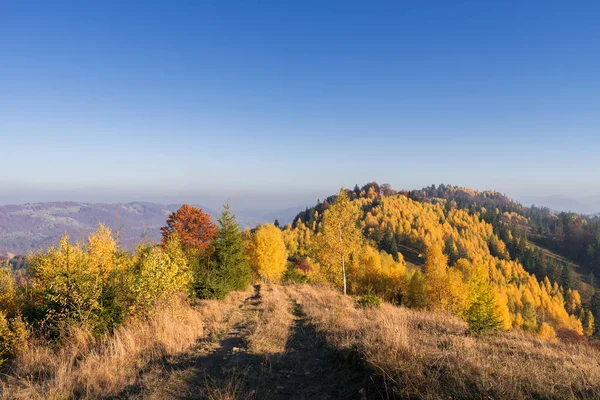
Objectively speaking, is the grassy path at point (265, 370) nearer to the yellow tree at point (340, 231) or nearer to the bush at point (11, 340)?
the bush at point (11, 340)

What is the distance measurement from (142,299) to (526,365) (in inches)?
558

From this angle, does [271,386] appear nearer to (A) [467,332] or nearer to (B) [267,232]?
(A) [467,332]

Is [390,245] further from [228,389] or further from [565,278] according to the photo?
[228,389]

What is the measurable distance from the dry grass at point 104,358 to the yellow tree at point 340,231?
17370 millimetres

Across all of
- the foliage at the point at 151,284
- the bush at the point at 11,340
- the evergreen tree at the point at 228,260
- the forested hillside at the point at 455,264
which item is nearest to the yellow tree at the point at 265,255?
the forested hillside at the point at 455,264

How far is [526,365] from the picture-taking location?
21.2 ft

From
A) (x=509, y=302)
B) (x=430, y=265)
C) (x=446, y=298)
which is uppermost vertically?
(x=430, y=265)

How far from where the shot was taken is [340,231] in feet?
95.5

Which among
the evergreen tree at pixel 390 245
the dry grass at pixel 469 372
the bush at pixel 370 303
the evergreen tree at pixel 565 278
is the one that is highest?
the dry grass at pixel 469 372

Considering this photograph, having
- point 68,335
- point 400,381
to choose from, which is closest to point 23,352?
point 68,335

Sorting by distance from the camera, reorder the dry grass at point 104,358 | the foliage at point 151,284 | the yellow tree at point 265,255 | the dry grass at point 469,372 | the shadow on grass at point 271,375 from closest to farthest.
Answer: the dry grass at point 469,372
the shadow on grass at point 271,375
the dry grass at point 104,358
the foliage at point 151,284
the yellow tree at point 265,255

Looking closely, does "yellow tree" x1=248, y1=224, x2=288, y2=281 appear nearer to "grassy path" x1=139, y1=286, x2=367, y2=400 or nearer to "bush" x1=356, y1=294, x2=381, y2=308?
"bush" x1=356, y1=294, x2=381, y2=308

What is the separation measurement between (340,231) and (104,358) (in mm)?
23148

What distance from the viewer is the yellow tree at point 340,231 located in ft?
95.3
